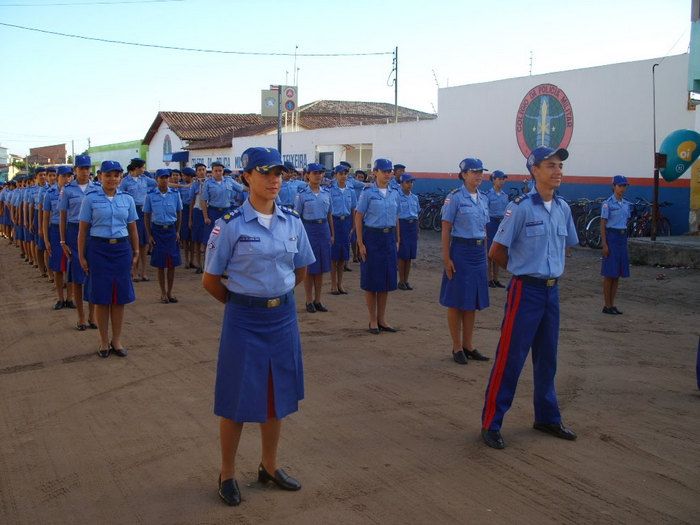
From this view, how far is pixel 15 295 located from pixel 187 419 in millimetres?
8286

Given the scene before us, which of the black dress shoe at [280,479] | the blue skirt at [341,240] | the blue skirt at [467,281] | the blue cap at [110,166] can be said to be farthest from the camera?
the blue skirt at [341,240]

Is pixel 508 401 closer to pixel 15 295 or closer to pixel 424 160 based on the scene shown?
pixel 15 295

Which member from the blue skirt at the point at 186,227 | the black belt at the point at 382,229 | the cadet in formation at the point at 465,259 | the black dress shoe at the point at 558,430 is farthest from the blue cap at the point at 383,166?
the blue skirt at the point at 186,227

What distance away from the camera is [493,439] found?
5.23 m

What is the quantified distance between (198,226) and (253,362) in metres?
11.2

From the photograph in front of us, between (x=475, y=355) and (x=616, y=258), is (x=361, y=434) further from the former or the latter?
(x=616, y=258)

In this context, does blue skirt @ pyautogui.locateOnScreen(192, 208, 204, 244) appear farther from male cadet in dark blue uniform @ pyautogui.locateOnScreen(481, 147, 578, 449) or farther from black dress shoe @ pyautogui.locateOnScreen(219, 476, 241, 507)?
black dress shoe @ pyautogui.locateOnScreen(219, 476, 241, 507)

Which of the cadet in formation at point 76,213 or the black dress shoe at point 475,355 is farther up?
the cadet in formation at point 76,213

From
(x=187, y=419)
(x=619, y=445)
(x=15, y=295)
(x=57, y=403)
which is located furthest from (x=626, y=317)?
(x=15, y=295)

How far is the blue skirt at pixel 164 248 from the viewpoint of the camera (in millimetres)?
11172

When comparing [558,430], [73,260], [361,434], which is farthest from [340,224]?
[558,430]

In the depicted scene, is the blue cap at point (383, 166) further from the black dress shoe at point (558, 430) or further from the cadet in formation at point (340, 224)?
the black dress shoe at point (558, 430)

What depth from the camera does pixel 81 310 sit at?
368 inches

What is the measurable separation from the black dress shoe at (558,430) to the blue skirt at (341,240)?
7.07 metres
